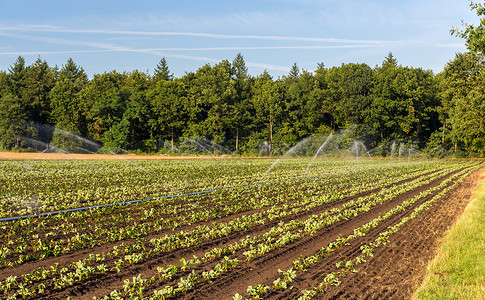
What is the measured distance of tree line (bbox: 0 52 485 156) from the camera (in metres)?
72.8

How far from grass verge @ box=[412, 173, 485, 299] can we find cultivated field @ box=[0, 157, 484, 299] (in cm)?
33

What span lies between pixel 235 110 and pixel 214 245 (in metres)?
68.6

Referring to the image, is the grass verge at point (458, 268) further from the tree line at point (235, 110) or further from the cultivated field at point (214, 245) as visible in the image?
the tree line at point (235, 110)

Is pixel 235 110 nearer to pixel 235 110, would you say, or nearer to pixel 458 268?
pixel 235 110

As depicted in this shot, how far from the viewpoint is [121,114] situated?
74.4m

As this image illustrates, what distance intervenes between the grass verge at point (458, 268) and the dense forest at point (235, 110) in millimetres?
65781

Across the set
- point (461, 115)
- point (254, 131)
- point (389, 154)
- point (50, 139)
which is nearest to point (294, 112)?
point (254, 131)

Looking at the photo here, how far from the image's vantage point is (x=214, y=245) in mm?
9594

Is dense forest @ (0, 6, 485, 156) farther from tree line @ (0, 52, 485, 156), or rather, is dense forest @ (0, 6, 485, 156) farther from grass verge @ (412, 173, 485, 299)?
grass verge @ (412, 173, 485, 299)

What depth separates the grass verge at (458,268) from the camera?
676 cm

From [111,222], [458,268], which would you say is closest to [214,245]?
[111,222]

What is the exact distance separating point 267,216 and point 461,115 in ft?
144

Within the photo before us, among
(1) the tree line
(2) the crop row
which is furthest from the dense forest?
(2) the crop row

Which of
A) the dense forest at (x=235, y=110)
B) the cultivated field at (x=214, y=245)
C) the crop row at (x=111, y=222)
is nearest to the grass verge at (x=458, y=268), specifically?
the cultivated field at (x=214, y=245)
